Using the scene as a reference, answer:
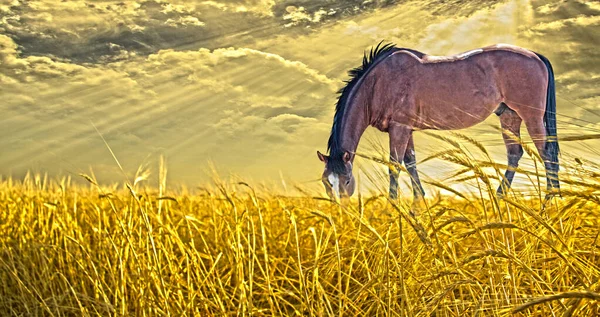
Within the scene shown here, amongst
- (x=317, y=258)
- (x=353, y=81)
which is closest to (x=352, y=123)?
(x=353, y=81)

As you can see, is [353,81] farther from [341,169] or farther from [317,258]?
[317,258]

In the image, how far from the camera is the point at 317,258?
60.1 inches

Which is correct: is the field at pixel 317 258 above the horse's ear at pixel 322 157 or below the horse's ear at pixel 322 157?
above

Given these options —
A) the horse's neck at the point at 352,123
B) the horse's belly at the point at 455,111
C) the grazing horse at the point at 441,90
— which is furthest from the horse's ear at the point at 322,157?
the horse's belly at the point at 455,111

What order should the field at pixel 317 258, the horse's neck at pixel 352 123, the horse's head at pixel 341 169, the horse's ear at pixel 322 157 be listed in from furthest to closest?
the horse's neck at pixel 352 123, the horse's ear at pixel 322 157, the horse's head at pixel 341 169, the field at pixel 317 258

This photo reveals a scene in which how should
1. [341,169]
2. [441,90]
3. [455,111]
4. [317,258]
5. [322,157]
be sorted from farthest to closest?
[441,90] → [455,111] → [322,157] → [341,169] → [317,258]

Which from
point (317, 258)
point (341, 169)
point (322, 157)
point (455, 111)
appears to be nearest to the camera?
point (317, 258)

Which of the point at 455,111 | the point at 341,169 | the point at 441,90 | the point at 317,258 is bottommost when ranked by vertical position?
the point at 341,169

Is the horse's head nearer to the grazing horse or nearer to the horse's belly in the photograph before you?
the grazing horse

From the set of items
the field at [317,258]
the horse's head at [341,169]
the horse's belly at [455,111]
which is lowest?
the horse's head at [341,169]

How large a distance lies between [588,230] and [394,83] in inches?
161

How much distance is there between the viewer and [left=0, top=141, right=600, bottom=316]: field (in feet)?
4.26

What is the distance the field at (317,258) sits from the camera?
1.30 meters

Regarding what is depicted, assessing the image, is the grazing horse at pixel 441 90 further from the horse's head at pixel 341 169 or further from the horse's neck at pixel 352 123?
the horse's head at pixel 341 169
